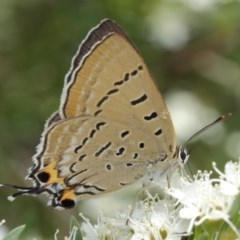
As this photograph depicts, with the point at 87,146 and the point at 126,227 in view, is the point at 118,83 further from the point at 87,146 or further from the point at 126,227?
the point at 126,227

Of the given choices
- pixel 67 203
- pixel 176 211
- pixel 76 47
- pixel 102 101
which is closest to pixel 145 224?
pixel 176 211

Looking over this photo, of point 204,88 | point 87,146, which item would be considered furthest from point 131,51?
point 204,88

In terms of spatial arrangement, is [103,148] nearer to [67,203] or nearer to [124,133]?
[124,133]

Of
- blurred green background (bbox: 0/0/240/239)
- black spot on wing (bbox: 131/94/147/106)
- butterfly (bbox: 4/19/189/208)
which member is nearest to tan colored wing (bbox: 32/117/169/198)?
butterfly (bbox: 4/19/189/208)

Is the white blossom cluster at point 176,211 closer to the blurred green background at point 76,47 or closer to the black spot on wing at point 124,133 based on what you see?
the black spot on wing at point 124,133

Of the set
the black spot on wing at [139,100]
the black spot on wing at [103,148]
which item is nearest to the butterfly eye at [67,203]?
the black spot on wing at [103,148]
